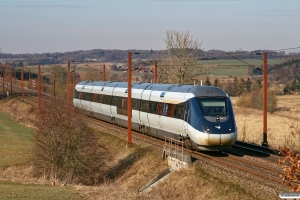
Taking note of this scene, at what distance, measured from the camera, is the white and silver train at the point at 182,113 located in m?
23.2

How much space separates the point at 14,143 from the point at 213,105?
22785 millimetres

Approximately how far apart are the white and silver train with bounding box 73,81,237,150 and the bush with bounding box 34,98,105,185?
404cm

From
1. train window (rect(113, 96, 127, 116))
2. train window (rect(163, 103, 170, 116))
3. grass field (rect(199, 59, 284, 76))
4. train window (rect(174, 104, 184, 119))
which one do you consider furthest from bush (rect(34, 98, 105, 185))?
grass field (rect(199, 59, 284, 76))

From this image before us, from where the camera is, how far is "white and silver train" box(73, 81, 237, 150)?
23.2 meters

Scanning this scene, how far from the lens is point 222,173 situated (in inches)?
799

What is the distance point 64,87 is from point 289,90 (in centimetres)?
3783

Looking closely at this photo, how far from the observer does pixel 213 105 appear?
941 inches

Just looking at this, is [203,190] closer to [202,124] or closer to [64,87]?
[202,124]

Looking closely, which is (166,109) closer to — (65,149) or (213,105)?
(213,105)

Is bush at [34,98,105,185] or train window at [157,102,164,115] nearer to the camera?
bush at [34,98,105,185]

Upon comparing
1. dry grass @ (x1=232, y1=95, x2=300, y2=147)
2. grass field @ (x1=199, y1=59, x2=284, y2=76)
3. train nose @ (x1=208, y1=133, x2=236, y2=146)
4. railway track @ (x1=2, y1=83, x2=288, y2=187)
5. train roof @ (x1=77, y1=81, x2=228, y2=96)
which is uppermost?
grass field @ (x1=199, y1=59, x2=284, y2=76)

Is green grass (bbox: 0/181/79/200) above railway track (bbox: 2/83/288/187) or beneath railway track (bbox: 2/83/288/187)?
beneath

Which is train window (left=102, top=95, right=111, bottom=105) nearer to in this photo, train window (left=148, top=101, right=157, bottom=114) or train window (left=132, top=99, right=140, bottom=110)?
train window (left=132, top=99, right=140, bottom=110)

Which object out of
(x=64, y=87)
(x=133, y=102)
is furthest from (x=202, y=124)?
(x=64, y=87)
